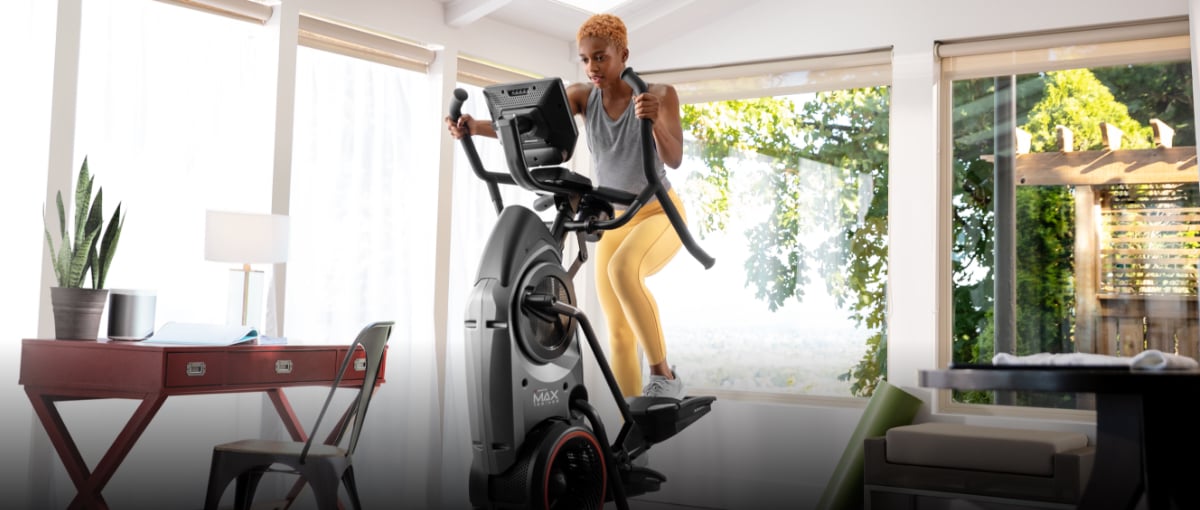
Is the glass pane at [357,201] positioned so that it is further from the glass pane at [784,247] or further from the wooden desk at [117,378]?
the glass pane at [784,247]

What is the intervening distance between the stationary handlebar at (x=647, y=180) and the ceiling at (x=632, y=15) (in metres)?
1.62

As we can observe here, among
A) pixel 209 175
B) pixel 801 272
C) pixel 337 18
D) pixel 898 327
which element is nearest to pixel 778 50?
pixel 801 272

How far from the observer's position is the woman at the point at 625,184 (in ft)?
11.0

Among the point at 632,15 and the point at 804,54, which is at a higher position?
the point at 632,15

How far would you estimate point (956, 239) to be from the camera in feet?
14.5

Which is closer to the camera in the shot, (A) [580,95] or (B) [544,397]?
(B) [544,397]

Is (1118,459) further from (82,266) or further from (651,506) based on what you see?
(651,506)

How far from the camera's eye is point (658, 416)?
3.44 metres

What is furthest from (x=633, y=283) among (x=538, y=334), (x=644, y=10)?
(x=644, y=10)

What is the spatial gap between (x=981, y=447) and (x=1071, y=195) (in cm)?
126

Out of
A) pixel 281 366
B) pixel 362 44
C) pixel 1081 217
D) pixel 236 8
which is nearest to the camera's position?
pixel 281 366

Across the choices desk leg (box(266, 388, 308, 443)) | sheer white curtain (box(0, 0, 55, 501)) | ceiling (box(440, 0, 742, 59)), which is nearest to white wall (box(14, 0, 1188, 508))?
ceiling (box(440, 0, 742, 59))

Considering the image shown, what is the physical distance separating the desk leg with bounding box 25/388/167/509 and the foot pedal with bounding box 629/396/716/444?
58.4 inches

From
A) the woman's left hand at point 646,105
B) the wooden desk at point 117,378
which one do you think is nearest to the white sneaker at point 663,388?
the woman's left hand at point 646,105
